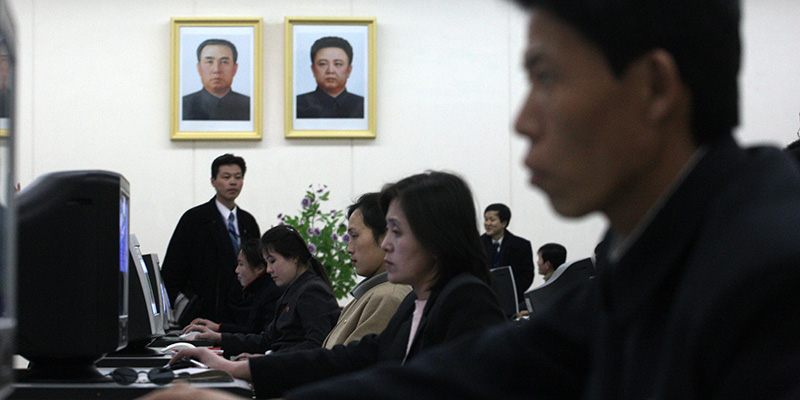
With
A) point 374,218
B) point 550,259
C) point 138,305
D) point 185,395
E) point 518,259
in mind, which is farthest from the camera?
point 518,259

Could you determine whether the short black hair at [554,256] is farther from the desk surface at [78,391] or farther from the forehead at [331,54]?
the desk surface at [78,391]

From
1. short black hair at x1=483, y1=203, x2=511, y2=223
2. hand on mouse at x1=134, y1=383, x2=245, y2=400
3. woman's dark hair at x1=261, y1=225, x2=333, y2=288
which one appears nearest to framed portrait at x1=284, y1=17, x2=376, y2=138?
short black hair at x1=483, y1=203, x2=511, y2=223

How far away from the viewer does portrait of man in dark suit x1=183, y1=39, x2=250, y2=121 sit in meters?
7.67

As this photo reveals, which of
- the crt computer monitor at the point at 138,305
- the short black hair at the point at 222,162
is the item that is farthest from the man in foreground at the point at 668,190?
the short black hair at the point at 222,162

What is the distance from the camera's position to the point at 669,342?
2.16 feet

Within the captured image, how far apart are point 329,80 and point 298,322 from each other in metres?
4.39

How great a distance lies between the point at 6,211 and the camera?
1.04 meters

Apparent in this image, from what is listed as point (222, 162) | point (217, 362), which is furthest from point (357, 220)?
point (222, 162)

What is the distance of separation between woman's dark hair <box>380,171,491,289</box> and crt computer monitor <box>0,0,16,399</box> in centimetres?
120

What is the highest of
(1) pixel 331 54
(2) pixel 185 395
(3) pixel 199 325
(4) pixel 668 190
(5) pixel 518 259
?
(1) pixel 331 54

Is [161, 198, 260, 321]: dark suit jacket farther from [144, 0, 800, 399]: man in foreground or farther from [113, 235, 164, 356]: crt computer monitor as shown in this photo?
[144, 0, 800, 399]: man in foreground

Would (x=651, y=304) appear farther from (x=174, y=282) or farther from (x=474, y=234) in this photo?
(x=174, y=282)

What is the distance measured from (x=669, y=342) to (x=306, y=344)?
2.87 m

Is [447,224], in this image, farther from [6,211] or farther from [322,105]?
[322,105]
